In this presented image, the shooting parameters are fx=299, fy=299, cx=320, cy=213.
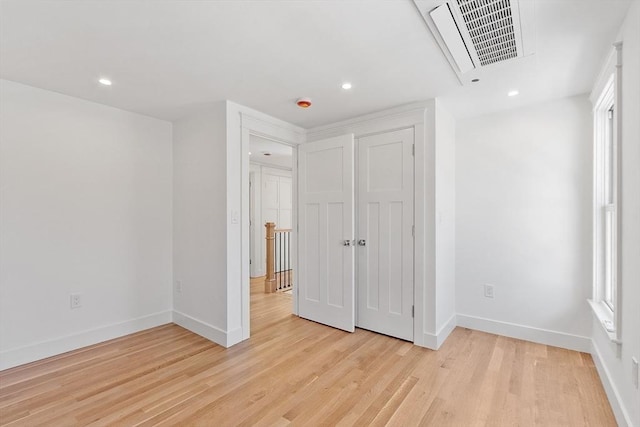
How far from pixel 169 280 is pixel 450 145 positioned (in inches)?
133

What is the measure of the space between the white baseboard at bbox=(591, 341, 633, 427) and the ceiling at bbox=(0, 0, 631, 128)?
6.92ft

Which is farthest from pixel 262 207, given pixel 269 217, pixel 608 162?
pixel 608 162

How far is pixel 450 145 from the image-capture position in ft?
10.2

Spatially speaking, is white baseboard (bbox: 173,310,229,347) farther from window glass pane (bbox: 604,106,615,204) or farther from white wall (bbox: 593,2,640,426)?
window glass pane (bbox: 604,106,615,204)

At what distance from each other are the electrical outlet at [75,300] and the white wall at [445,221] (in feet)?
10.6

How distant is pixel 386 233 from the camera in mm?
2980

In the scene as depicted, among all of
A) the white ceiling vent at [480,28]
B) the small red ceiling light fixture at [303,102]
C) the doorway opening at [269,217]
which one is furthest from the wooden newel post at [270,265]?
the white ceiling vent at [480,28]

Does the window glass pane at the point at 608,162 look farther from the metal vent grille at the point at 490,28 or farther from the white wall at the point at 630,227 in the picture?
the metal vent grille at the point at 490,28

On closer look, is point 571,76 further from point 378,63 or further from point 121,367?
point 121,367

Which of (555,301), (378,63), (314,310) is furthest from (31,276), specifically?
(555,301)

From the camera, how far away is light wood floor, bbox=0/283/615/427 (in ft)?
5.83

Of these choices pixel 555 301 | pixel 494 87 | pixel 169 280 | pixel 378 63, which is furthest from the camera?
pixel 169 280

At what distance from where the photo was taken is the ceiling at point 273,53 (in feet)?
5.02

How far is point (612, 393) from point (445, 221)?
1.61 metres
